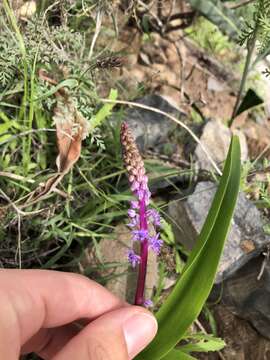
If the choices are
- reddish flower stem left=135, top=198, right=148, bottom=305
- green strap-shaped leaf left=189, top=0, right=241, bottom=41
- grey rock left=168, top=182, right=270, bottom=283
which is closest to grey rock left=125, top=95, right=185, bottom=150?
grey rock left=168, top=182, right=270, bottom=283

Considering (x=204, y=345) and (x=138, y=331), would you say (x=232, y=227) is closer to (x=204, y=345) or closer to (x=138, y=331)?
(x=204, y=345)

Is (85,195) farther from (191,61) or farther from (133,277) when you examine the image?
(191,61)

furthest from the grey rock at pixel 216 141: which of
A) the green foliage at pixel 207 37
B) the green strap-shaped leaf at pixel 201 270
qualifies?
the green strap-shaped leaf at pixel 201 270

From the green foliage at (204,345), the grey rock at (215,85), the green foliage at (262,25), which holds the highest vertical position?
the green foliage at (262,25)

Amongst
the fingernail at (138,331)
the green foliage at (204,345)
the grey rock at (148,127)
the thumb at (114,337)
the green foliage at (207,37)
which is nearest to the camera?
the thumb at (114,337)

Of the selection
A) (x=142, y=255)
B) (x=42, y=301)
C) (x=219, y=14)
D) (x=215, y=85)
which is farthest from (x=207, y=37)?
(x=42, y=301)

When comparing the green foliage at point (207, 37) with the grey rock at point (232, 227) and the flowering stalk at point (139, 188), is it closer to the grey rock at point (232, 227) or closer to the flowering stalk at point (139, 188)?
the grey rock at point (232, 227)

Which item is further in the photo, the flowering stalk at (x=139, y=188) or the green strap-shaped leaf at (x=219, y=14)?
the green strap-shaped leaf at (x=219, y=14)
